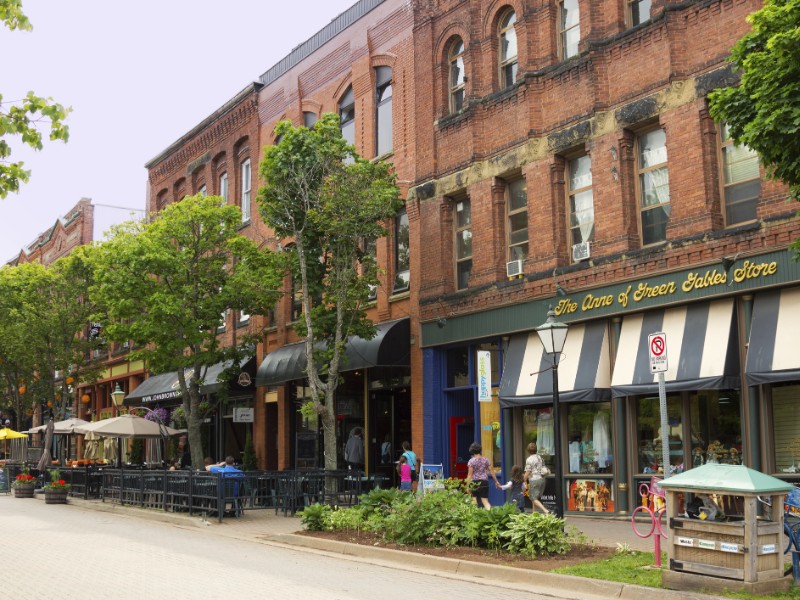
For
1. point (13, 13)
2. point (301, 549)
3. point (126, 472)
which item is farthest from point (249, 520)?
point (13, 13)

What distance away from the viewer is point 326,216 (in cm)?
2203

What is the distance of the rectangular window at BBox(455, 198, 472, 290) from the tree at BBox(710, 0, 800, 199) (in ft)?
40.1

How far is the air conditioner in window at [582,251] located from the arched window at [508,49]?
193 inches

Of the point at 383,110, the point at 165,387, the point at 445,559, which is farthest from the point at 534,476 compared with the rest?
the point at 165,387

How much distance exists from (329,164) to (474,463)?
318 inches

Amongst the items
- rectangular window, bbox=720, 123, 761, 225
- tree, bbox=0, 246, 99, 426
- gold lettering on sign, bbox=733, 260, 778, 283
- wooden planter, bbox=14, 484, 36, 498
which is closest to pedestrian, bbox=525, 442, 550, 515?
gold lettering on sign, bbox=733, 260, 778, 283

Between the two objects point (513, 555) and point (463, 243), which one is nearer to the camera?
point (513, 555)

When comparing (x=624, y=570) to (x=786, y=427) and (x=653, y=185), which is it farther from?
(x=653, y=185)

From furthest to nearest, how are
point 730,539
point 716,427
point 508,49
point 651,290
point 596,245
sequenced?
point 508,49, point 596,245, point 651,290, point 716,427, point 730,539

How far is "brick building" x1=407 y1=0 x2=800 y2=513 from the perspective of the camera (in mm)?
16594

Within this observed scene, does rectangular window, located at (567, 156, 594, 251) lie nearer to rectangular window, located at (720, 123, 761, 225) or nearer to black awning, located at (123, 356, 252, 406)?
rectangular window, located at (720, 123, 761, 225)

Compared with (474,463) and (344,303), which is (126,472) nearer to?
(344,303)

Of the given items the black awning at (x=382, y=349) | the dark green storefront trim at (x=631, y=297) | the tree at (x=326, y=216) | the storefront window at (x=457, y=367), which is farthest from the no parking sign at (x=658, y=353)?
the black awning at (x=382, y=349)

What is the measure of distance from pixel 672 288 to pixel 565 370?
3182 millimetres
